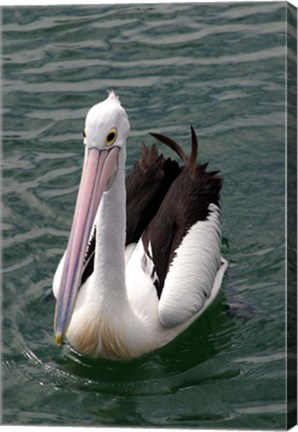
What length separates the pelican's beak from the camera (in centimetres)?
702

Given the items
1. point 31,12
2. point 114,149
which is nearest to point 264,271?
point 114,149

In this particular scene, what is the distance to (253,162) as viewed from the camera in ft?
26.5

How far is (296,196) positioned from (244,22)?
2.93 ft

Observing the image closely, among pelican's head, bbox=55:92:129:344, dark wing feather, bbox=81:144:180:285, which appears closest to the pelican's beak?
pelican's head, bbox=55:92:129:344

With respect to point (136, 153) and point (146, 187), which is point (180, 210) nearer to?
point (146, 187)

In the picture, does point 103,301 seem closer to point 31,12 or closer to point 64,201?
point 64,201

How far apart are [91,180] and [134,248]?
1.16 m

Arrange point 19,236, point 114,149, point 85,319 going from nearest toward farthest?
point 114,149, point 85,319, point 19,236

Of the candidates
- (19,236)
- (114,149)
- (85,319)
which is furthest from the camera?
(19,236)

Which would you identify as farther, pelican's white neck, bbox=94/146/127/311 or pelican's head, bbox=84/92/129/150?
pelican's white neck, bbox=94/146/127/311

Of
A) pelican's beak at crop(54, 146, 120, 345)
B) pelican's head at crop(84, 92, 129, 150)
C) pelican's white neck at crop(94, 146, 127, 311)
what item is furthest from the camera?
pelican's white neck at crop(94, 146, 127, 311)

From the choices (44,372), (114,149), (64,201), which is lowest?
(44,372)

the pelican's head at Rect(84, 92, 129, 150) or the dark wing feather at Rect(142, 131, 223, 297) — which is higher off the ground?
the pelican's head at Rect(84, 92, 129, 150)

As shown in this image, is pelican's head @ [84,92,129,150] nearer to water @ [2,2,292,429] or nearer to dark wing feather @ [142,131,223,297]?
water @ [2,2,292,429]
